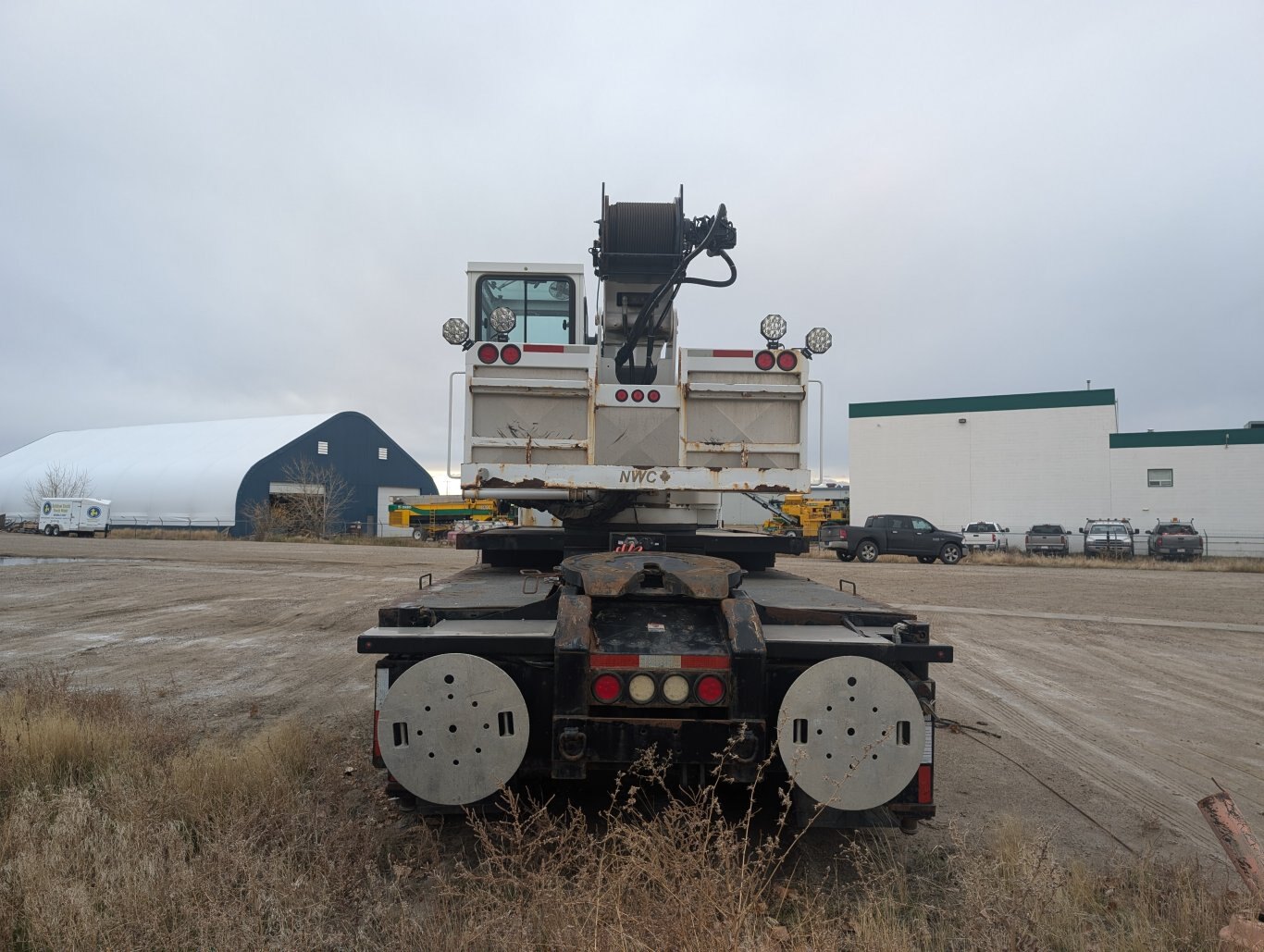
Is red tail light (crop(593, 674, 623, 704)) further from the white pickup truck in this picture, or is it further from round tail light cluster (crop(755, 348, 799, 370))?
the white pickup truck

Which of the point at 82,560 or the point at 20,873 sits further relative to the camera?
the point at 82,560

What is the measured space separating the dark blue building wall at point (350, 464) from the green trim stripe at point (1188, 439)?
45.2 metres

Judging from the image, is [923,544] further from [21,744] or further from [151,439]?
[151,439]

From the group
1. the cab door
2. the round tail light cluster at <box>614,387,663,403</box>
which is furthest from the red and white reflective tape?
the cab door

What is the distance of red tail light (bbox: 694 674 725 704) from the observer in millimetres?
3469

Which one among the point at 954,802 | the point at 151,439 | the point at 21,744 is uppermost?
the point at 151,439

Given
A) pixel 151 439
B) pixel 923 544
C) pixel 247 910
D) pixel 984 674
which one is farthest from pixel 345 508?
pixel 247 910

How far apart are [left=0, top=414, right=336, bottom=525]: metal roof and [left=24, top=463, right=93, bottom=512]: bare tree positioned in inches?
17.6

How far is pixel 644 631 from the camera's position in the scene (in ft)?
12.2

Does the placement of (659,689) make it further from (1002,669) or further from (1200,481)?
(1200,481)

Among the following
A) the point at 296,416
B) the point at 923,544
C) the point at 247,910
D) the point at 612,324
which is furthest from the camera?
the point at 296,416

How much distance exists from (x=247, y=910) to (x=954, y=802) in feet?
13.4

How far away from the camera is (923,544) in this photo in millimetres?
29188

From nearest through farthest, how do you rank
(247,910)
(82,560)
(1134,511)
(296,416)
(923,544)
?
1. (247,910)
2. (82,560)
3. (923,544)
4. (1134,511)
5. (296,416)
